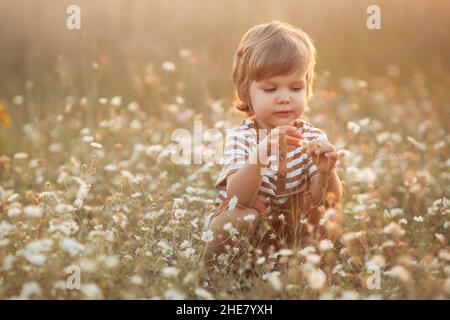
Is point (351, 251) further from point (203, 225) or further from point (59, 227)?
point (59, 227)

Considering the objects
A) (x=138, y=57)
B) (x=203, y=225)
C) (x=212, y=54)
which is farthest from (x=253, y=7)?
(x=203, y=225)

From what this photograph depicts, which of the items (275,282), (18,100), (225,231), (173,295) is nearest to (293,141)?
(225,231)

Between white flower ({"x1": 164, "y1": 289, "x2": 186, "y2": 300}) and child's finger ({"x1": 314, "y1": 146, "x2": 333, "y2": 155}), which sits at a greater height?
child's finger ({"x1": 314, "y1": 146, "x2": 333, "y2": 155})

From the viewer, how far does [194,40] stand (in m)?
5.91

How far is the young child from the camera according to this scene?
252 centimetres

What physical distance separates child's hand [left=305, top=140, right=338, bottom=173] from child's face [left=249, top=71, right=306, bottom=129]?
9.7 inches

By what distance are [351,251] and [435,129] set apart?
1835 millimetres

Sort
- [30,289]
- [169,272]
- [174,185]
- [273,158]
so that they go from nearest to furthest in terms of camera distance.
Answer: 1. [30,289]
2. [169,272]
3. [273,158]
4. [174,185]

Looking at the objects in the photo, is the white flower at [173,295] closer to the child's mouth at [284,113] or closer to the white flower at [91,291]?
the white flower at [91,291]

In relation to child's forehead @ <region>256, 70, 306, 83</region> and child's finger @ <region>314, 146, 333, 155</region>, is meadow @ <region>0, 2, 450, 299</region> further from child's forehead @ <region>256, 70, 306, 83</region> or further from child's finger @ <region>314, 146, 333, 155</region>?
child's forehead @ <region>256, 70, 306, 83</region>

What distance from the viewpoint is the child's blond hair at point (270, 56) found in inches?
105

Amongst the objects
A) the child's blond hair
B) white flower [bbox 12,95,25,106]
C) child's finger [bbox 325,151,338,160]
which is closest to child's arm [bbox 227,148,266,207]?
child's finger [bbox 325,151,338,160]

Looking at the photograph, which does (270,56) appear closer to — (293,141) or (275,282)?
(293,141)

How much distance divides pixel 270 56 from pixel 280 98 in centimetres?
18
